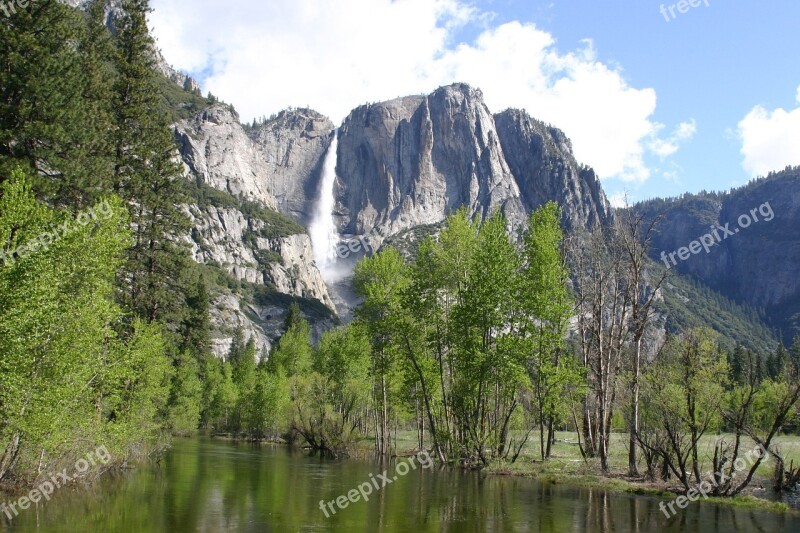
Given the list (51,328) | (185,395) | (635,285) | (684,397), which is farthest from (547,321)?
(185,395)

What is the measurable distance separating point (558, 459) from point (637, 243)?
1550 cm

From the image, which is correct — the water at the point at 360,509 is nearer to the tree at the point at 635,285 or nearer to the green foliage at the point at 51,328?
the green foliage at the point at 51,328

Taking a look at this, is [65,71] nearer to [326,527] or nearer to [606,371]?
[326,527]

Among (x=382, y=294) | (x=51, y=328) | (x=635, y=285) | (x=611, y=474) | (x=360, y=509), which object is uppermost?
(x=382, y=294)

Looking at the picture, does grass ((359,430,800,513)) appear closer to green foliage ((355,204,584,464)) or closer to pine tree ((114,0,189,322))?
green foliage ((355,204,584,464))

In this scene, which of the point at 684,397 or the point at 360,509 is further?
the point at 684,397

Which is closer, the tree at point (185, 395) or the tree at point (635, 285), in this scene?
the tree at point (635, 285)

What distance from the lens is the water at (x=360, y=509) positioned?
18.7 meters

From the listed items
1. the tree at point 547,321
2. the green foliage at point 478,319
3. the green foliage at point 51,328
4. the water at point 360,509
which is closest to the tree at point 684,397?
the water at point 360,509

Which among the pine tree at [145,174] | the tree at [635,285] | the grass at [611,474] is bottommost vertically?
the grass at [611,474]

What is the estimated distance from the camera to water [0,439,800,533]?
18.7 m

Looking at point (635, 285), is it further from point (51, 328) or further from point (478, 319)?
point (51, 328)

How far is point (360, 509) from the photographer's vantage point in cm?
2256

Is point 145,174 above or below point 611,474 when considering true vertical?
above
